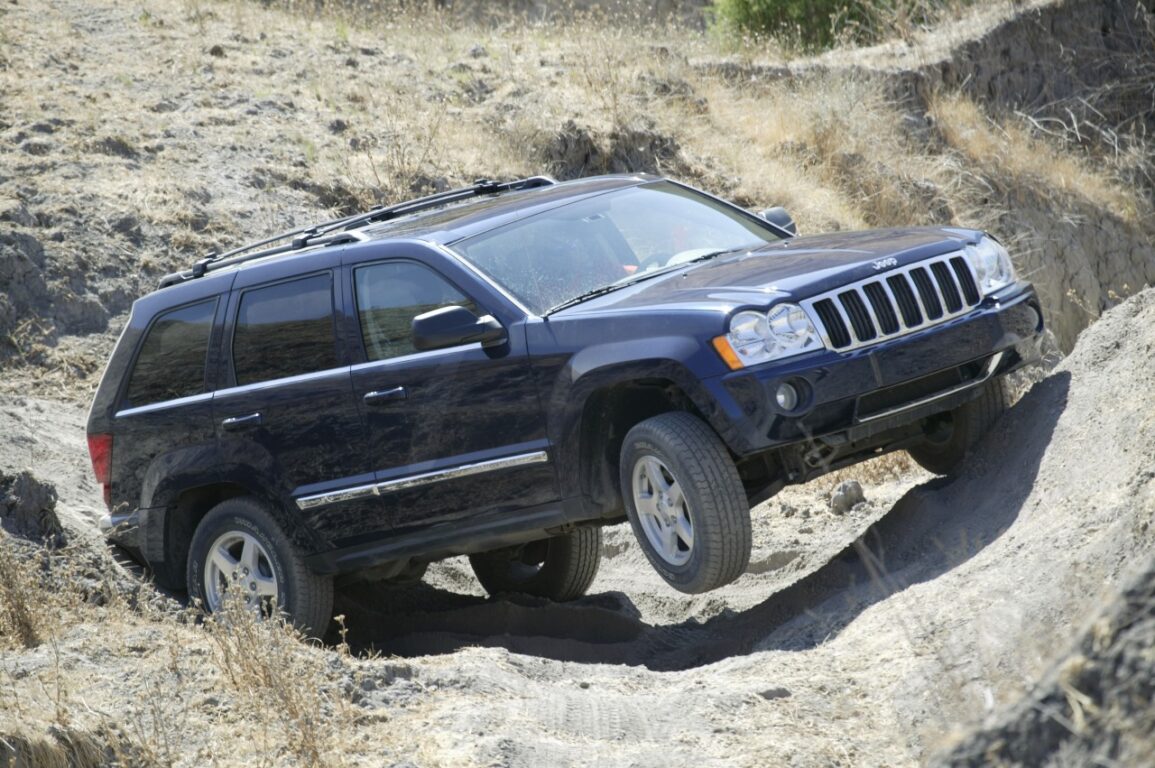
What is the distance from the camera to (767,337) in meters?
5.98

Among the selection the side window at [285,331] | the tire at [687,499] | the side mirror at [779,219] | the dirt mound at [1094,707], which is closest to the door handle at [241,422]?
the side window at [285,331]

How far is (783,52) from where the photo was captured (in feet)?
66.9

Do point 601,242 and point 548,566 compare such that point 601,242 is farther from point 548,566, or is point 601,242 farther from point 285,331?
point 548,566

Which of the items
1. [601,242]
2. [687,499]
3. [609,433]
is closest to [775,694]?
[687,499]

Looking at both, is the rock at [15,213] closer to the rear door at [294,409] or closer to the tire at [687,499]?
the rear door at [294,409]

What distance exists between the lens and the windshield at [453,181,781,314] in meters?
6.83

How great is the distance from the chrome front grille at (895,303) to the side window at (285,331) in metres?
2.50

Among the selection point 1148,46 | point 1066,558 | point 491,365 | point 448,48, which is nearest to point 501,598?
point 491,365

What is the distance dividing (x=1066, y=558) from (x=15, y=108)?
1255 centimetres

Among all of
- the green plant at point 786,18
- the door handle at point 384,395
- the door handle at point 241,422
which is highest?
the green plant at point 786,18

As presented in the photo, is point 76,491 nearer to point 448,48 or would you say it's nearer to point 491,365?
point 491,365

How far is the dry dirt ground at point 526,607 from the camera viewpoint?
15.6 feet

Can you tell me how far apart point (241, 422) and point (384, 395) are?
0.94 m

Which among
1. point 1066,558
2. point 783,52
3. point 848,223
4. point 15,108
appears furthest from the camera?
point 783,52
